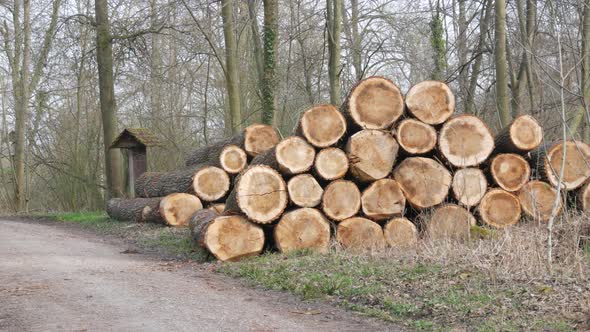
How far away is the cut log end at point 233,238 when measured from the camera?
10.0 metres

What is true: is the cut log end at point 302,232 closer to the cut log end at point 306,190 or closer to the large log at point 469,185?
the cut log end at point 306,190

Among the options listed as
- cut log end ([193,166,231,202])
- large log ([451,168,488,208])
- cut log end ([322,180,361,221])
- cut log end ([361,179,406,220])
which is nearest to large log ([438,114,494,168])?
large log ([451,168,488,208])

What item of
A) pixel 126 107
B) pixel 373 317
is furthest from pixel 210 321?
pixel 126 107

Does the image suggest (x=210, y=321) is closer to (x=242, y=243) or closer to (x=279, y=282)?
(x=279, y=282)

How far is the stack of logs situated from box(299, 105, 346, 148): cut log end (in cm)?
1

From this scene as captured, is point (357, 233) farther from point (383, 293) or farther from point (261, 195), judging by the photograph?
point (383, 293)

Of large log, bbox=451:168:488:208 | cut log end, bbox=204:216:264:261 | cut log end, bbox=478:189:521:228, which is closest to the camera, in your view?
cut log end, bbox=204:216:264:261

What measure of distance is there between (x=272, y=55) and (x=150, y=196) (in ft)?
14.9

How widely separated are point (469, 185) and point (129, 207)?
9.32 meters

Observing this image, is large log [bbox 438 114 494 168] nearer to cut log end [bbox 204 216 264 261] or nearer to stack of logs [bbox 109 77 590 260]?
stack of logs [bbox 109 77 590 260]

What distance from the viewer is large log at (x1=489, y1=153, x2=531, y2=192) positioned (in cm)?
1094

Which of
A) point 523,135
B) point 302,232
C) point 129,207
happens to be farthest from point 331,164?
point 129,207

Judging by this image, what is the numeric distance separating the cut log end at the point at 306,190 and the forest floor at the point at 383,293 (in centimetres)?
81

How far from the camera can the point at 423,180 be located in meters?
10.7
